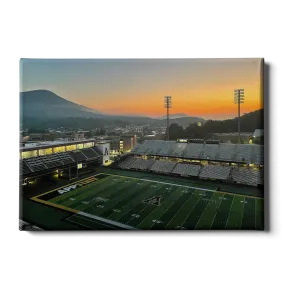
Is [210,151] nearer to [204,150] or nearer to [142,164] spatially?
[204,150]

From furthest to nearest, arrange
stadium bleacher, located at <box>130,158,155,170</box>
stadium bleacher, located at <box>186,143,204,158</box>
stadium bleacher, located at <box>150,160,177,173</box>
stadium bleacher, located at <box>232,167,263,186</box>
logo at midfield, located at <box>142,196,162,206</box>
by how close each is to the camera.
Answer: stadium bleacher, located at <box>130,158,155,170</box> → stadium bleacher, located at <box>186,143,204,158</box> → stadium bleacher, located at <box>150,160,177,173</box> → stadium bleacher, located at <box>232,167,263,186</box> → logo at midfield, located at <box>142,196,162,206</box>

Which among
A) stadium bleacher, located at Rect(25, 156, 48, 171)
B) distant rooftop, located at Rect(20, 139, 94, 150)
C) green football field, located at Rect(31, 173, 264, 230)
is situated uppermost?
distant rooftop, located at Rect(20, 139, 94, 150)

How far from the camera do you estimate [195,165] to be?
881 cm

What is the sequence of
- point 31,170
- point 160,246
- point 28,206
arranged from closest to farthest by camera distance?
point 160,246 < point 28,206 < point 31,170

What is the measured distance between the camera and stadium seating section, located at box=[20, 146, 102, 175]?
21.9 ft

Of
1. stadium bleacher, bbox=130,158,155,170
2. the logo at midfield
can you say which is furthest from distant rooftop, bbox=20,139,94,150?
the logo at midfield

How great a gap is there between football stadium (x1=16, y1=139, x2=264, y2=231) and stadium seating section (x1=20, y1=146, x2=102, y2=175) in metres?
0.03

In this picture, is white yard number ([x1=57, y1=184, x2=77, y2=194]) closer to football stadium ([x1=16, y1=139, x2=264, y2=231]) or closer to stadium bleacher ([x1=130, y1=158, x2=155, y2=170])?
football stadium ([x1=16, y1=139, x2=264, y2=231])

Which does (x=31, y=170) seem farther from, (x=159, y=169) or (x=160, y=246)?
(x=160, y=246)

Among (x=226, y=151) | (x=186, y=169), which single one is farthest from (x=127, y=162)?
(x=226, y=151)

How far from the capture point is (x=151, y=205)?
5848 mm

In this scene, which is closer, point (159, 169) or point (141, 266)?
point (141, 266)
